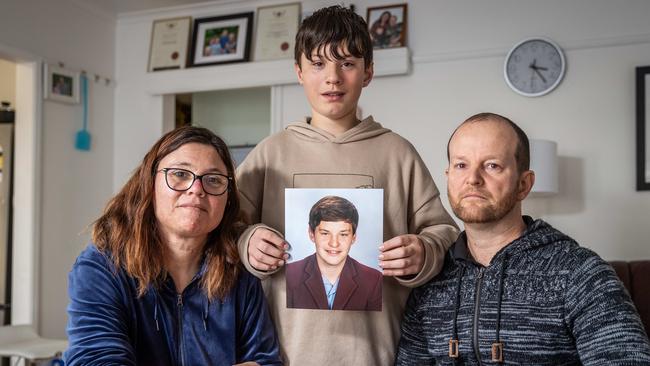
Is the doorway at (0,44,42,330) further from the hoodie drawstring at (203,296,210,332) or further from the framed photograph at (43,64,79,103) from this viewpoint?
the hoodie drawstring at (203,296,210,332)

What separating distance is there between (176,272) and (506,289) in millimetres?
738

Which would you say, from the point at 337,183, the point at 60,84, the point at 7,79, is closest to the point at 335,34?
the point at 337,183

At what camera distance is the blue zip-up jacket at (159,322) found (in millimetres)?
1199

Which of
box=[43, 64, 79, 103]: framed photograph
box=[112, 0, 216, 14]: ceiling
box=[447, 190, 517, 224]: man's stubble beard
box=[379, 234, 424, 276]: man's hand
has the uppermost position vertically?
box=[112, 0, 216, 14]: ceiling

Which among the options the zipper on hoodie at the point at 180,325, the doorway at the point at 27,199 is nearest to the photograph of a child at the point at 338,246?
the zipper on hoodie at the point at 180,325

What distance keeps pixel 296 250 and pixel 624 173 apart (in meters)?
3.03

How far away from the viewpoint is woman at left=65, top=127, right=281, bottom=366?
1258 mm

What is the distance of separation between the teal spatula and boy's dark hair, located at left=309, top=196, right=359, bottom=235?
370cm

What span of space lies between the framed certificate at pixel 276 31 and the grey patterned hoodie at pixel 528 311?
129 inches

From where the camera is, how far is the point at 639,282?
2852mm

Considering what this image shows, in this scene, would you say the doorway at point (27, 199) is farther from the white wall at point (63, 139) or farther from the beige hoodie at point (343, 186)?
the beige hoodie at point (343, 186)

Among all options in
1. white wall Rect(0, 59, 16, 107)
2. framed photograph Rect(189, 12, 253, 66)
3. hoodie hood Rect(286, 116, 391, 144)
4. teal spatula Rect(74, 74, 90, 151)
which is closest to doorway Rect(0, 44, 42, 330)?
teal spatula Rect(74, 74, 90, 151)

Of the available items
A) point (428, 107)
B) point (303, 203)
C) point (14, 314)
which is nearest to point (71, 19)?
point (14, 314)

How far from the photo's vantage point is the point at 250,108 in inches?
208
